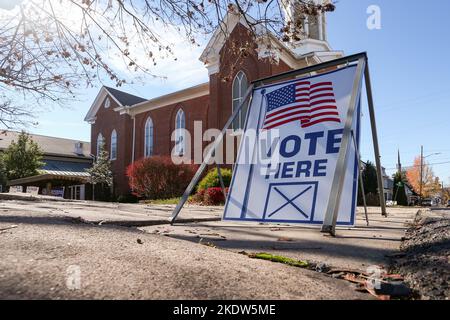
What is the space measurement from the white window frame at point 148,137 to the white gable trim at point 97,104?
4828 millimetres

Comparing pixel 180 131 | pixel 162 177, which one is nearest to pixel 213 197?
pixel 162 177

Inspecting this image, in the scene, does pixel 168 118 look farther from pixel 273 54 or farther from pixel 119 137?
pixel 273 54

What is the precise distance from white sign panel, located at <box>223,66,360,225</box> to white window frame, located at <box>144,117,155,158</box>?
25677mm

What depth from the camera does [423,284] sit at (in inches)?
61.7

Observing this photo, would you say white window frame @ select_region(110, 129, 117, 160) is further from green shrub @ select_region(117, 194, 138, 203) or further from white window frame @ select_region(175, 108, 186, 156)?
white window frame @ select_region(175, 108, 186, 156)

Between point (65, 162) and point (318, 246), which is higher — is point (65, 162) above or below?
above

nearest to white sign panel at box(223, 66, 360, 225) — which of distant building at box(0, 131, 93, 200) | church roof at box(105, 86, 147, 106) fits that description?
distant building at box(0, 131, 93, 200)

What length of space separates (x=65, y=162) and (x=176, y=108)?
18712mm

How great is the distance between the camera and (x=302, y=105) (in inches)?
154

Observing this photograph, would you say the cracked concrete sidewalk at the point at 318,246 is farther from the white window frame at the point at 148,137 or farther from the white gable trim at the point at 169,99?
the white window frame at the point at 148,137
